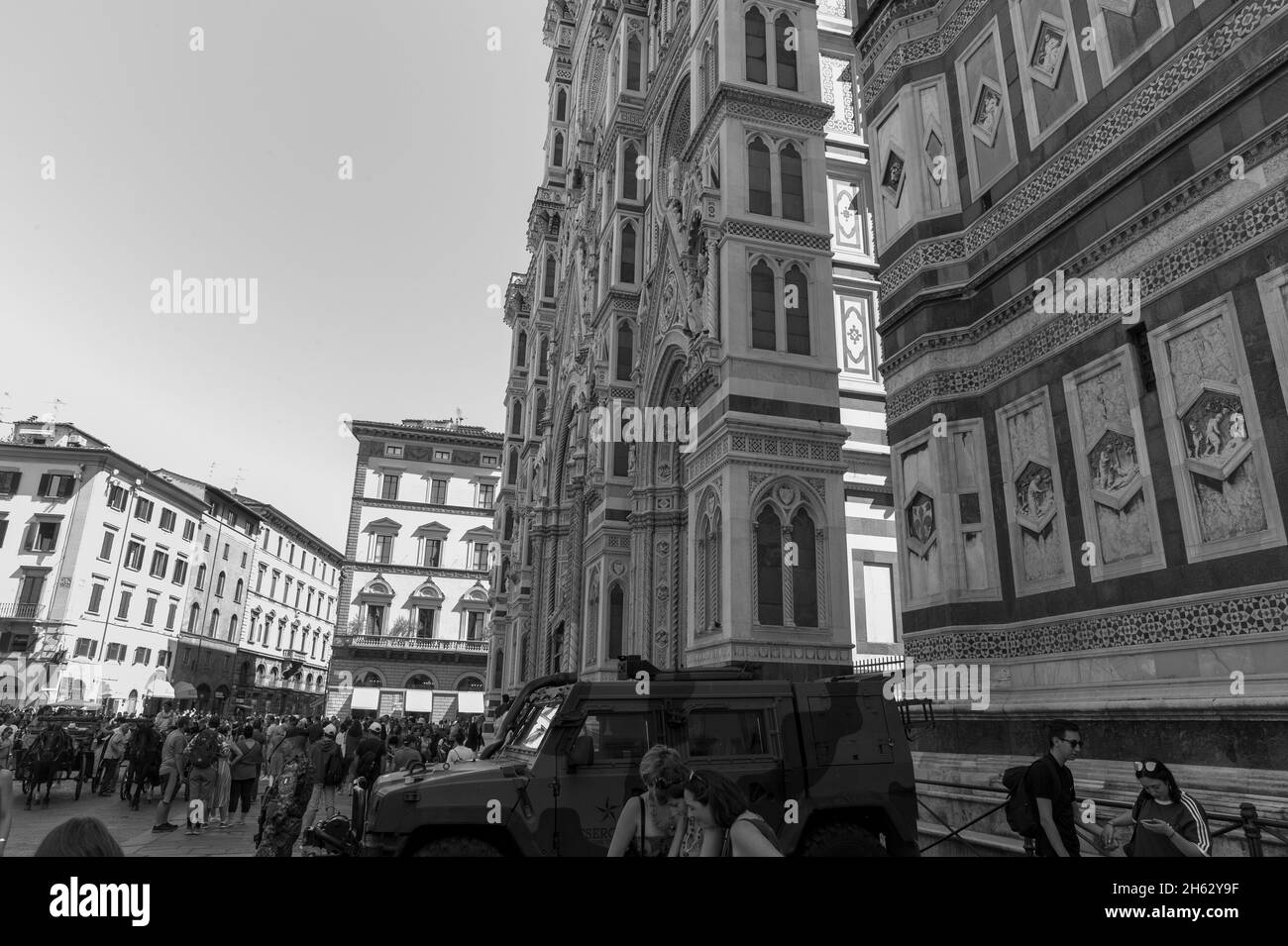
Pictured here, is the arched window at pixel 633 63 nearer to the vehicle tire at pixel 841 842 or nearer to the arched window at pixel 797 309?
the arched window at pixel 797 309

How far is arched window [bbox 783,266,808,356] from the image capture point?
705 inches

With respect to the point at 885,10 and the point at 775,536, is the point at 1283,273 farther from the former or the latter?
the point at 775,536

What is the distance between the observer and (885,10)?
38.9 feet

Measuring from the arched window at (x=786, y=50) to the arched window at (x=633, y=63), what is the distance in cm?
949

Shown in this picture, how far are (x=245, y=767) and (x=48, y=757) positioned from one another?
14.9 ft

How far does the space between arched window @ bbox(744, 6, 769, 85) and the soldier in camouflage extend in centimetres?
1734

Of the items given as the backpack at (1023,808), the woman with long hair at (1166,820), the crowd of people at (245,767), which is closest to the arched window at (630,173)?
the crowd of people at (245,767)

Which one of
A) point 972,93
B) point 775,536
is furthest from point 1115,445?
point 775,536

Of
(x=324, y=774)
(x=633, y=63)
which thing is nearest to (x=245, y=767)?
(x=324, y=774)

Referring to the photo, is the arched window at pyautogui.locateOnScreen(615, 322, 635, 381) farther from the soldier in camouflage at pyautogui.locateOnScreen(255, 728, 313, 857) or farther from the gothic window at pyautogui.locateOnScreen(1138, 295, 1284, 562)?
the gothic window at pyautogui.locateOnScreen(1138, 295, 1284, 562)

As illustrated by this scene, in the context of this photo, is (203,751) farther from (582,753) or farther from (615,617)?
(615,617)

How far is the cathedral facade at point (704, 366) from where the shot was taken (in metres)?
16.6

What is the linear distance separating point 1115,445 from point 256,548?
69.6m

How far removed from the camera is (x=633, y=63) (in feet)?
94.7
